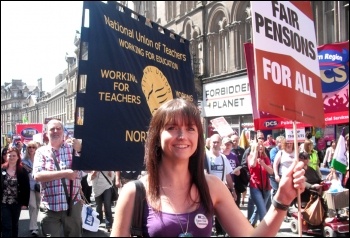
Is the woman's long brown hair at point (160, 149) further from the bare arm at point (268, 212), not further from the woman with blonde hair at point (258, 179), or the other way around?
the woman with blonde hair at point (258, 179)

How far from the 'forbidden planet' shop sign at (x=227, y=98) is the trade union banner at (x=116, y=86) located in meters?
18.4

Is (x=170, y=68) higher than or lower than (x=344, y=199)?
higher

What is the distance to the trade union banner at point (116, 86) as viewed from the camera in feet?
12.8

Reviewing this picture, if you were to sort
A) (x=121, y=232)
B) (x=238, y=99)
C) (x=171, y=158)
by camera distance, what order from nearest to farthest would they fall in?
(x=121, y=232)
(x=171, y=158)
(x=238, y=99)

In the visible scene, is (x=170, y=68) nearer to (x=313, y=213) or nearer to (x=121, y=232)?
(x=121, y=232)

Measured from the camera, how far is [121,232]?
202cm

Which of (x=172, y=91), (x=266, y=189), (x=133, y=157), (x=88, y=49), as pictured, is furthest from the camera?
(x=266, y=189)

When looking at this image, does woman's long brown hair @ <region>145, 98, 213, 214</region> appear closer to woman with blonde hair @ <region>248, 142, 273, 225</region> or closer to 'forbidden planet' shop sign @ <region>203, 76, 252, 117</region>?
woman with blonde hair @ <region>248, 142, 273, 225</region>

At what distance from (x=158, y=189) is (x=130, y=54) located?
92.0 inches

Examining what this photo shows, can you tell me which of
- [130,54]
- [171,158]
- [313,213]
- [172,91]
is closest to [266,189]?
[313,213]

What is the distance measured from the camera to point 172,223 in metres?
2.01

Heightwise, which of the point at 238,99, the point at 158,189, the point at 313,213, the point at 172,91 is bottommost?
the point at 313,213

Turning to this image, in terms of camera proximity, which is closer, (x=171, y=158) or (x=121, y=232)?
(x=121, y=232)

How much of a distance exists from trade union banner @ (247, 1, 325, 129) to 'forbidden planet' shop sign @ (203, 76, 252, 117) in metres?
19.6
